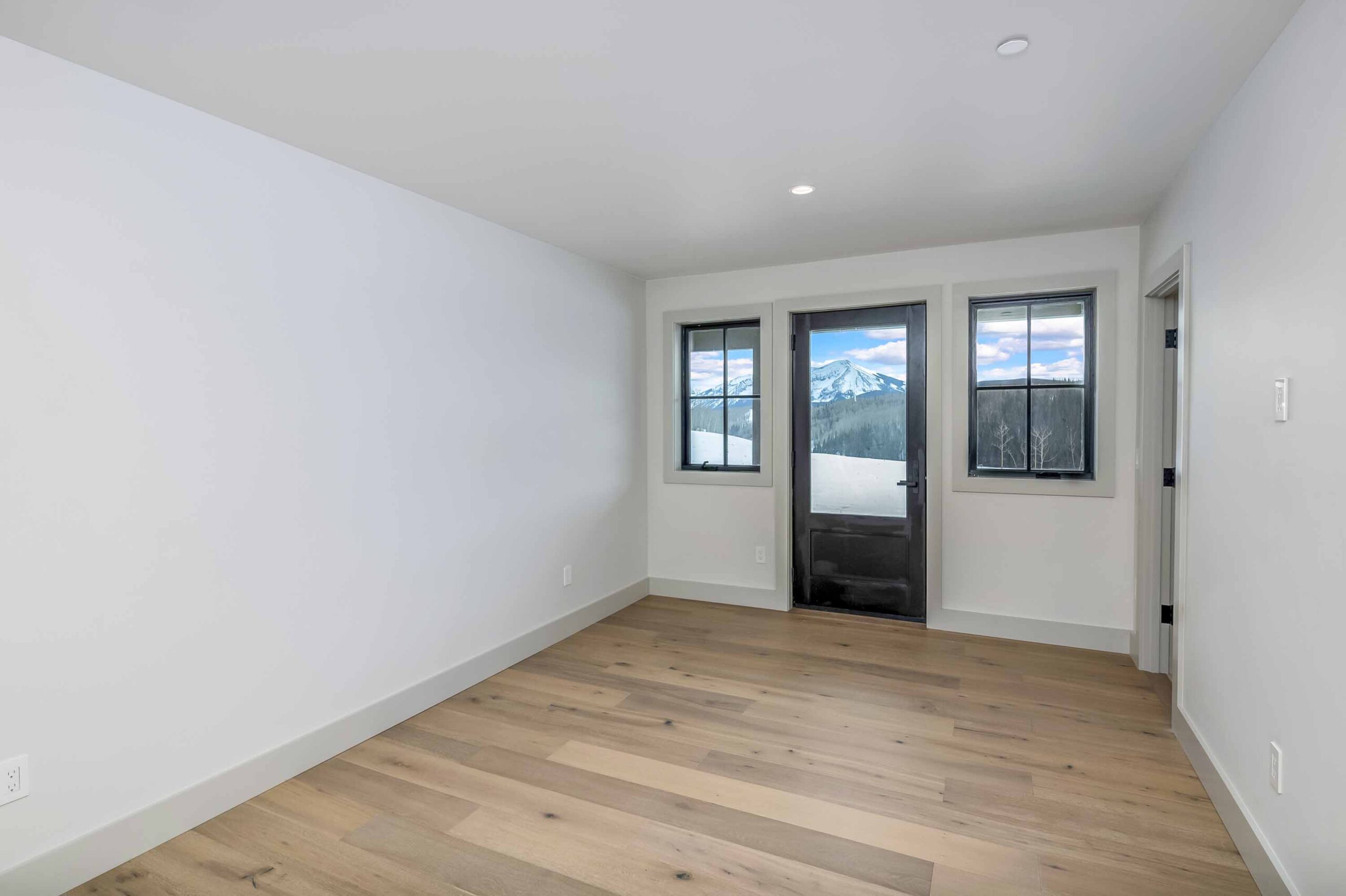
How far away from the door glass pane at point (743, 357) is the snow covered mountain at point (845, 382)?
43 cm

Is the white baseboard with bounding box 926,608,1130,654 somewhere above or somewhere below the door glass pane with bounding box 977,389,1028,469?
below

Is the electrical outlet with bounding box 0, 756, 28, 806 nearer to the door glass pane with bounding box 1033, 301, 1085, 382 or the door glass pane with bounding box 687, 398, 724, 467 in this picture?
the door glass pane with bounding box 687, 398, 724, 467

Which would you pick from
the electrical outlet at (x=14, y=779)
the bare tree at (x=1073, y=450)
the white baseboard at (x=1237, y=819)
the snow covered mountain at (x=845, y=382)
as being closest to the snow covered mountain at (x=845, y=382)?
the snow covered mountain at (x=845, y=382)

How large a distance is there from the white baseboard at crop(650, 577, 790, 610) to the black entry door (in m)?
0.19

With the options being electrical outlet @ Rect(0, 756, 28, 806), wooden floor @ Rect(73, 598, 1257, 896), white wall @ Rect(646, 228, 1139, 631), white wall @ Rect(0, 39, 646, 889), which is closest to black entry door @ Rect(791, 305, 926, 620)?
white wall @ Rect(646, 228, 1139, 631)

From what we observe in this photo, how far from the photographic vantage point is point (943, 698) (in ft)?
11.4

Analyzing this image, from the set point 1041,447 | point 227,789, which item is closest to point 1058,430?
point 1041,447

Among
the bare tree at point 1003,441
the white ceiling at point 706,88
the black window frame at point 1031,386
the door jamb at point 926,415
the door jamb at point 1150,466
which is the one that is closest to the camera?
the white ceiling at point 706,88

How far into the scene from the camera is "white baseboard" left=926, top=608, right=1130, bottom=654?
4125mm

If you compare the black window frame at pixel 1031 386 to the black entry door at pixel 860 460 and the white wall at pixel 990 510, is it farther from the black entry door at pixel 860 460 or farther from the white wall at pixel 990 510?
the black entry door at pixel 860 460

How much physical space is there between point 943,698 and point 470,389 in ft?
9.21

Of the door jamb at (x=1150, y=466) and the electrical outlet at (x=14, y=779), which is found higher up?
the door jamb at (x=1150, y=466)

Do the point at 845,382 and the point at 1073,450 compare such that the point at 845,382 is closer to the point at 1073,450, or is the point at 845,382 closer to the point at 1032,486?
the point at 1032,486

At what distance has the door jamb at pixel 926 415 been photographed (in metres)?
4.52
